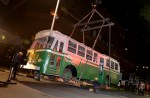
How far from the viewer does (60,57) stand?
17.0 meters

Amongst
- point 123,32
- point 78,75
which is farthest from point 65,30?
point 123,32

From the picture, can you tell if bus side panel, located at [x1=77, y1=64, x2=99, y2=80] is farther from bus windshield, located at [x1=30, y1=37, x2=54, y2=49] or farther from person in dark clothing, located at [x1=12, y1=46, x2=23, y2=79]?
person in dark clothing, located at [x1=12, y1=46, x2=23, y2=79]

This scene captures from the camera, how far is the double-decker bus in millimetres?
16231

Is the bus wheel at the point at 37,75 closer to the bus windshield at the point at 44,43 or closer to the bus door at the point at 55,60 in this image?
the bus door at the point at 55,60

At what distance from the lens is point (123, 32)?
167 ft

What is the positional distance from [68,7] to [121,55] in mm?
22919

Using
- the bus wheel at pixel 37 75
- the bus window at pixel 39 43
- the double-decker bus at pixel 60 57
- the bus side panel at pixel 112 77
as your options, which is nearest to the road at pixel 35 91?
the bus wheel at pixel 37 75

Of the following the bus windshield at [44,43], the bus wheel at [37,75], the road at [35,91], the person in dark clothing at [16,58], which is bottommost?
the road at [35,91]

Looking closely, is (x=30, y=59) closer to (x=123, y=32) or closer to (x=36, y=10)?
(x=36, y=10)

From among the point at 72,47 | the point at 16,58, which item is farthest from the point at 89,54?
the point at 16,58

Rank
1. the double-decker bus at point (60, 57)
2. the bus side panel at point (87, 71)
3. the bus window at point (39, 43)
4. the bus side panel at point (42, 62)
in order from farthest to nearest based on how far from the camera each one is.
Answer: the bus side panel at point (87, 71)
the bus window at point (39, 43)
the double-decker bus at point (60, 57)
the bus side panel at point (42, 62)

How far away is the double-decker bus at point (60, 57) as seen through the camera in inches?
639

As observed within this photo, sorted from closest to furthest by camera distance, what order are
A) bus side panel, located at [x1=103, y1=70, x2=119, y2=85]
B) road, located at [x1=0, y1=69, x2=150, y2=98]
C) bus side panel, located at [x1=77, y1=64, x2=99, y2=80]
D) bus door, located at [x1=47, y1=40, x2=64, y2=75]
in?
1. road, located at [x1=0, y1=69, x2=150, y2=98]
2. bus door, located at [x1=47, y1=40, x2=64, y2=75]
3. bus side panel, located at [x1=77, y1=64, x2=99, y2=80]
4. bus side panel, located at [x1=103, y1=70, x2=119, y2=85]

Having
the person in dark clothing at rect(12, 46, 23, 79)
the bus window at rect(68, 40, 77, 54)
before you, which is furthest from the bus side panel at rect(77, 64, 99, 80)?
the person in dark clothing at rect(12, 46, 23, 79)
